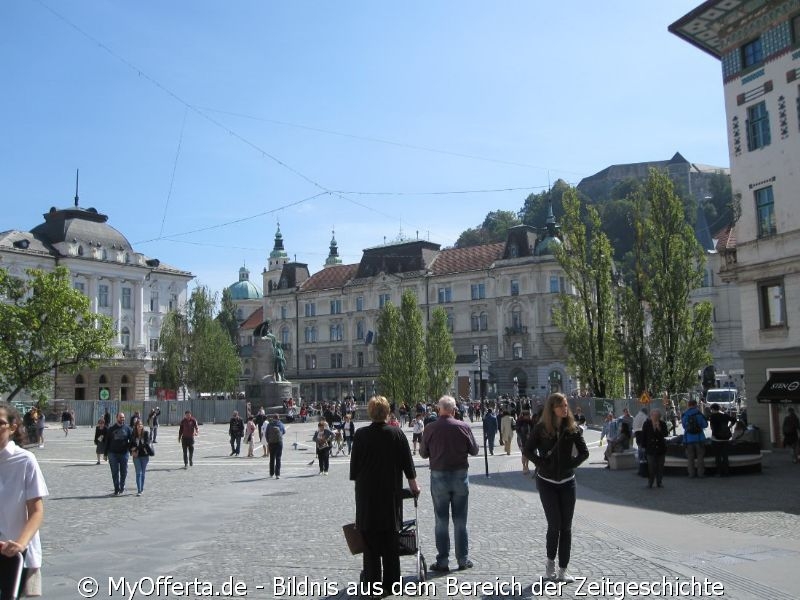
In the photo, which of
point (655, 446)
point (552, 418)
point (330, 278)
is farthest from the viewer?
point (330, 278)

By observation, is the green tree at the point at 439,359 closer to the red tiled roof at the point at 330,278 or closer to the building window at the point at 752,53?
the red tiled roof at the point at 330,278

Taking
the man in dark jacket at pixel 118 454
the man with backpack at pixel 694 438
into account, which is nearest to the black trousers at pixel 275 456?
the man in dark jacket at pixel 118 454

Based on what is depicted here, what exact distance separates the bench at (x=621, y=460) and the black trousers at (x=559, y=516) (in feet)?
42.7

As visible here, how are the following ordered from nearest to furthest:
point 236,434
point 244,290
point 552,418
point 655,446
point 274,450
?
1. point 552,418
2. point 655,446
3. point 274,450
4. point 236,434
5. point 244,290

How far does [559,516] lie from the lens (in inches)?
295

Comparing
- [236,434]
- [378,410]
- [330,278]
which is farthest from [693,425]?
[330,278]

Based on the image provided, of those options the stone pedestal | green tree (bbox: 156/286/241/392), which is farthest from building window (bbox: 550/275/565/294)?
the stone pedestal

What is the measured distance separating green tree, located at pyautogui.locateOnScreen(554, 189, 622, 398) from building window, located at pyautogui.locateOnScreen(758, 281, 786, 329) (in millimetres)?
15542

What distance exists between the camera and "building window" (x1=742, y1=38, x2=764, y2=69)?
1006 inches

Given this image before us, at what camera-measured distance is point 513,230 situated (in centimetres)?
8225

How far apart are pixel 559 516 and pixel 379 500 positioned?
1.85 meters

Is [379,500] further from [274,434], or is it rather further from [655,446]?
[274,434]

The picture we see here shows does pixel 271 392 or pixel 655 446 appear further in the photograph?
pixel 271 392

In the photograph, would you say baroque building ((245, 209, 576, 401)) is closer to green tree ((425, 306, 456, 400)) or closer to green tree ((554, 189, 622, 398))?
green tree ((425, 306, 456, 400))
